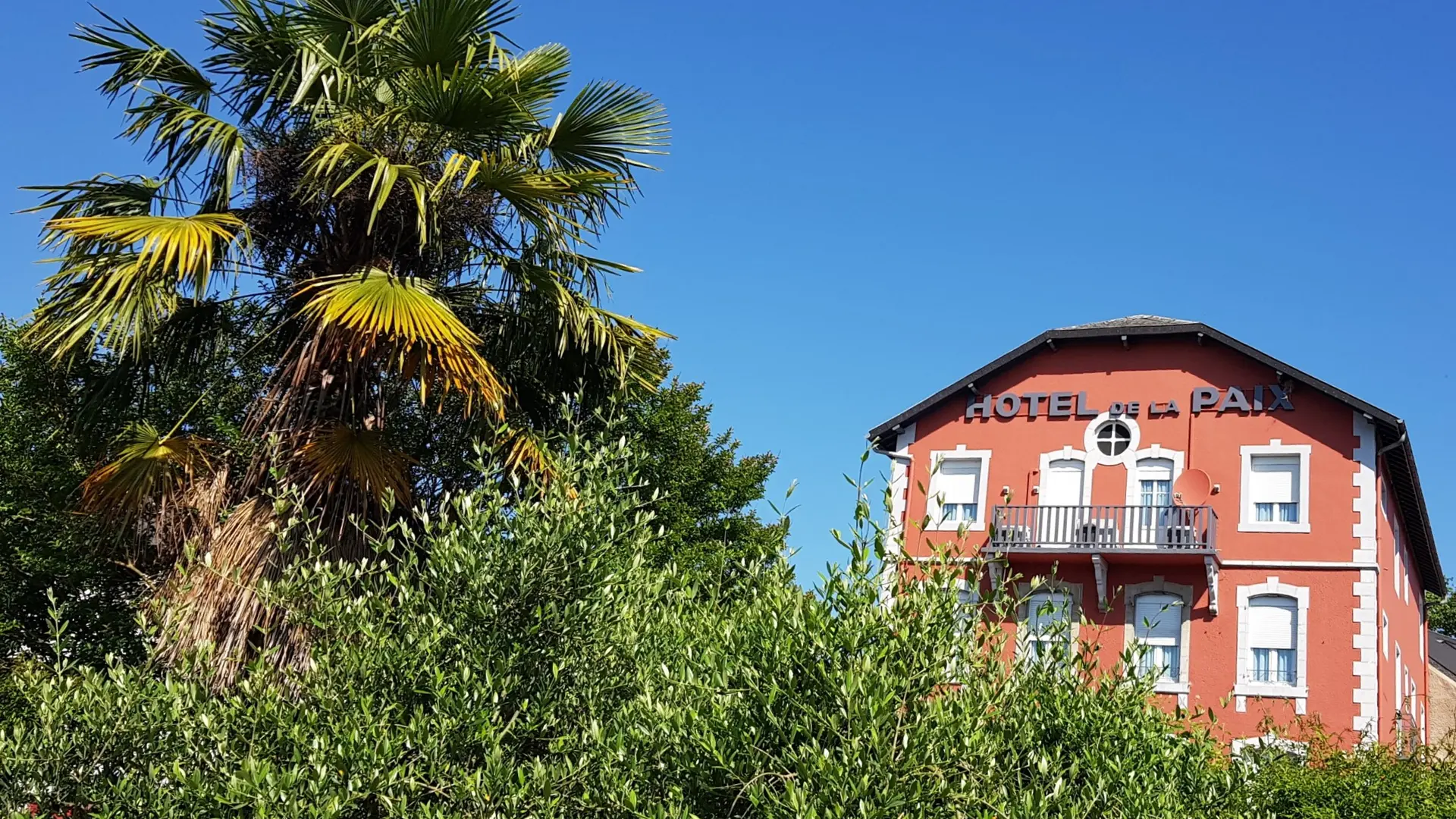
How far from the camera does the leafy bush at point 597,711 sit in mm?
5113

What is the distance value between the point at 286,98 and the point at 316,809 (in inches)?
279

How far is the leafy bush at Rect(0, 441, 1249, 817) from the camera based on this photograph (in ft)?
16.8

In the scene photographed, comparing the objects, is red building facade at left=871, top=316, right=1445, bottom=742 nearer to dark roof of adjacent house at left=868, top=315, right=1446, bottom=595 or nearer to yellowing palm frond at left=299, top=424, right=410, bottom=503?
dark roof of adjacent house at left=868, top=315, right=1446, bottom=595

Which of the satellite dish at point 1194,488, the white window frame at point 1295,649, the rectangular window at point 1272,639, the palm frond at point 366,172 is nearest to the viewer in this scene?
the palm frond at point 366,172

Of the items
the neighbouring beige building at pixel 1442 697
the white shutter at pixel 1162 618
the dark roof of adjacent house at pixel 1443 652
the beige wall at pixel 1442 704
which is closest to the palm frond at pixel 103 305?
the white shutter at pixel 1162 618

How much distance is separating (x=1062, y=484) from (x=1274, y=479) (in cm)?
372

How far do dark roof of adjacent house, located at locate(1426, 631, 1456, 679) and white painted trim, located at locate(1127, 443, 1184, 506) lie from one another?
2176cm

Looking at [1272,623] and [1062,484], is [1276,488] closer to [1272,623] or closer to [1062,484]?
[1272,623]

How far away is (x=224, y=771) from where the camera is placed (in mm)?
5898

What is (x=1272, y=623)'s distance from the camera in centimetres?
2236

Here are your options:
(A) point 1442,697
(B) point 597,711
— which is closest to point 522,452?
(B) point 597,711

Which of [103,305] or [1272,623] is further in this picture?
[1272,623]

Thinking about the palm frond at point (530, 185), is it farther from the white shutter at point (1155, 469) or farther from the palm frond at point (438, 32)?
the white shutter at point (1155, 469)

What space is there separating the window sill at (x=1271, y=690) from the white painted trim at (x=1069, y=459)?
4222 millimetres
